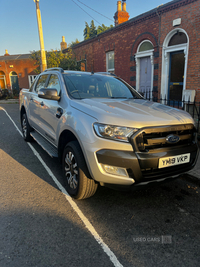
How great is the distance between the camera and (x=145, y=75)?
11812 millimetres

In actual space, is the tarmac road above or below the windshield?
below

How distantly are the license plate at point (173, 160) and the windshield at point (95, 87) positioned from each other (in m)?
1.71

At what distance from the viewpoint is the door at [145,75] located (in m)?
11.5

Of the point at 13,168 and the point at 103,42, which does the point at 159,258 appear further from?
the point at 103,42

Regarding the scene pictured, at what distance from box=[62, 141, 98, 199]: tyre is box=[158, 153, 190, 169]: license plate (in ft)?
3.07

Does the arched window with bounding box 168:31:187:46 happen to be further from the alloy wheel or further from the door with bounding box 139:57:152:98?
the alloy wheel

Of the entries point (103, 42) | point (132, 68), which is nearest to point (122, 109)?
point (132, 68)

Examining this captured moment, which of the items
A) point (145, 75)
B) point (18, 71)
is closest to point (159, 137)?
point (145, 75)

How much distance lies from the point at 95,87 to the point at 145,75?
8.77 m

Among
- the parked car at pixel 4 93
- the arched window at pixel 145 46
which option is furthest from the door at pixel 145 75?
the parked car at pixel 4 93

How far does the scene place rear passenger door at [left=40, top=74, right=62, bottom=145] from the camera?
11.6 ft

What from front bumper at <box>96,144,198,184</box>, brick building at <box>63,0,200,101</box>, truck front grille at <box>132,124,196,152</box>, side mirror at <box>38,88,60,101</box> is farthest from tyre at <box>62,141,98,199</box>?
brick building at <box>63,0,200,101</box>

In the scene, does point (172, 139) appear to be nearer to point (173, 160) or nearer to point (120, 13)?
point (173, 160)

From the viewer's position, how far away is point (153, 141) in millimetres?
2447
